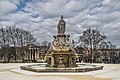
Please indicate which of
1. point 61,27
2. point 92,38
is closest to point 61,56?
point 61,27

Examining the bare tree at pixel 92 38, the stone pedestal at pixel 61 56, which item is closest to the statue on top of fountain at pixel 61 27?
the stone pedestal at pixel 61 56

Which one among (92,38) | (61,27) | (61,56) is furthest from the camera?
(92,38)

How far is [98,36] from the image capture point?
6175cm

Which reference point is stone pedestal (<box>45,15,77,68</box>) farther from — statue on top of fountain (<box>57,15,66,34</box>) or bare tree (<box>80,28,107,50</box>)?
bare tree (<box>80,28,107,50</box>)

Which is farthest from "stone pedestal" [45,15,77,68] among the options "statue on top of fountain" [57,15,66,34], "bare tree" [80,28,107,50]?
"bare tree" [80,28,107,50]

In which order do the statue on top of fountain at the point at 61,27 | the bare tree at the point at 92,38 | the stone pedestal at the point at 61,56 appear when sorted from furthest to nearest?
the bare tree at the point at 92,38 → the statue on top of fountain at the point at 61,27 → the stone pedestal at the point at 61,56

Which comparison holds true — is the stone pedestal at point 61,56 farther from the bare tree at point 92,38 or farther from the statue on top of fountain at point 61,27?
the bare tree at point 92,38

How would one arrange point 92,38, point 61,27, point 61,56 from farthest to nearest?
point 92,38
point 61,27
point 61,56

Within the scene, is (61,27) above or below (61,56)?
above

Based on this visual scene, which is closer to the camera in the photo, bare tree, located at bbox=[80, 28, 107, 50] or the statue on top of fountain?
the statue on top of fountain

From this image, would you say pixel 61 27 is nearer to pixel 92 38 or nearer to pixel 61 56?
pixel 61 56

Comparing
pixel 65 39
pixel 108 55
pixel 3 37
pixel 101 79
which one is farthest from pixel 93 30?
pixel 101 79

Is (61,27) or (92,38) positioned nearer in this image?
(61,27)

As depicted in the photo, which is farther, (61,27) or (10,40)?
(10,40)
